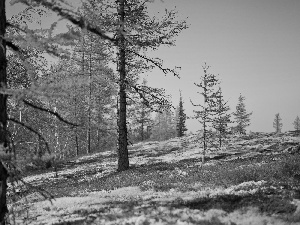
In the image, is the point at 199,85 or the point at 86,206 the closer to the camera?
the point at 86,206

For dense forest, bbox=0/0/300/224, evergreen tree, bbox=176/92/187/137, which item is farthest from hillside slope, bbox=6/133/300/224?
evergreen tree, bbox=176/92/187/137

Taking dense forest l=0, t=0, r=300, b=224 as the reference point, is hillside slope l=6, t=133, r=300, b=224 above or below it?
below

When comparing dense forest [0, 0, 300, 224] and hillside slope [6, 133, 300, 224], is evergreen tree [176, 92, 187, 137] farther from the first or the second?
hillside slope [6, 133, 300, 224]

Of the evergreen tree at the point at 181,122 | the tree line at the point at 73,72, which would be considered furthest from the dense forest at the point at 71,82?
the evergreen tree at the point at 181,122

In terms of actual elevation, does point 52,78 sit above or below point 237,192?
above

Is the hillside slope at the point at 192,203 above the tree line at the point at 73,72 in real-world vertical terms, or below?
below

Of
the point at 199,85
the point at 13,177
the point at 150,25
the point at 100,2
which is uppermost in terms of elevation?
the point at 100,2

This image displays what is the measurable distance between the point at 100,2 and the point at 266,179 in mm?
12549

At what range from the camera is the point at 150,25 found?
15898mm

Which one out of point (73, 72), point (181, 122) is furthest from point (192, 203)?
point (181, 122)

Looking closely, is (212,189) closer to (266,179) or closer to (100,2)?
(266,179)

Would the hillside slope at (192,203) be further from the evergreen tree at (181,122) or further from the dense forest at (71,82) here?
the evergreen tree at (181,122)

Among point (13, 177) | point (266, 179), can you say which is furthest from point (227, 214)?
point (13, 177)

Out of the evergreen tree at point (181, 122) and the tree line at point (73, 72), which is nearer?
the tree line at point (73, 72)
